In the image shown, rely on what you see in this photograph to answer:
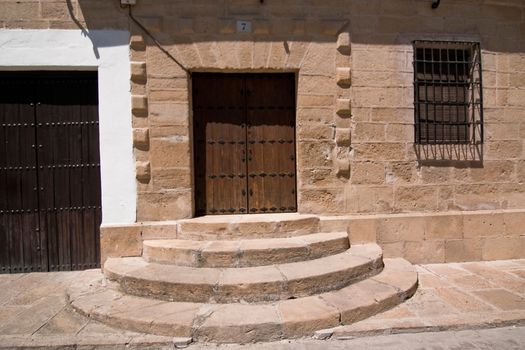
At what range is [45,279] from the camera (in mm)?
4066

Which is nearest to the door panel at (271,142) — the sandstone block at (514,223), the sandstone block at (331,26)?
the sandstone block at (331,26)

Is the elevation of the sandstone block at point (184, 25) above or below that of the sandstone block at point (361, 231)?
above

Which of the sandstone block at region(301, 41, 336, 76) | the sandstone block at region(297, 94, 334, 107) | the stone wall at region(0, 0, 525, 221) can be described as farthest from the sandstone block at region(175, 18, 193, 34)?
the sandstone block at region(297, 94, 334, 107)

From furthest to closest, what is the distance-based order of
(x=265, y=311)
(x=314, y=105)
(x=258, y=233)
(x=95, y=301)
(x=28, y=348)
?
(x=314, y=105)
(x=258, y=233)
(x=95, y=301)
(x=265, y=311)
(x=28, y=348)

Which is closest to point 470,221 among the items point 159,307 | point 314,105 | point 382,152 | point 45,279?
point 382,152

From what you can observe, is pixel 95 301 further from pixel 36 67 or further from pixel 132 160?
pixel 36 67

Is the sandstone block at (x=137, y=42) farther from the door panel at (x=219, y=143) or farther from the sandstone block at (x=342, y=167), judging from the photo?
the sandstone block at (x=342, y=167)

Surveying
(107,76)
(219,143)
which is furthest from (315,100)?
(107,76)

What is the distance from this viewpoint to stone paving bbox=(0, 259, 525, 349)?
279 centimetres

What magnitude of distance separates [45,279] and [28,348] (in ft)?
4.91

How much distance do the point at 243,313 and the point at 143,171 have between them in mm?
2016

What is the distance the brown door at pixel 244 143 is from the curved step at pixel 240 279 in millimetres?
1058

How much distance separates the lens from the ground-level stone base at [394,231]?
158 inches

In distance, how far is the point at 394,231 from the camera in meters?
4.33
